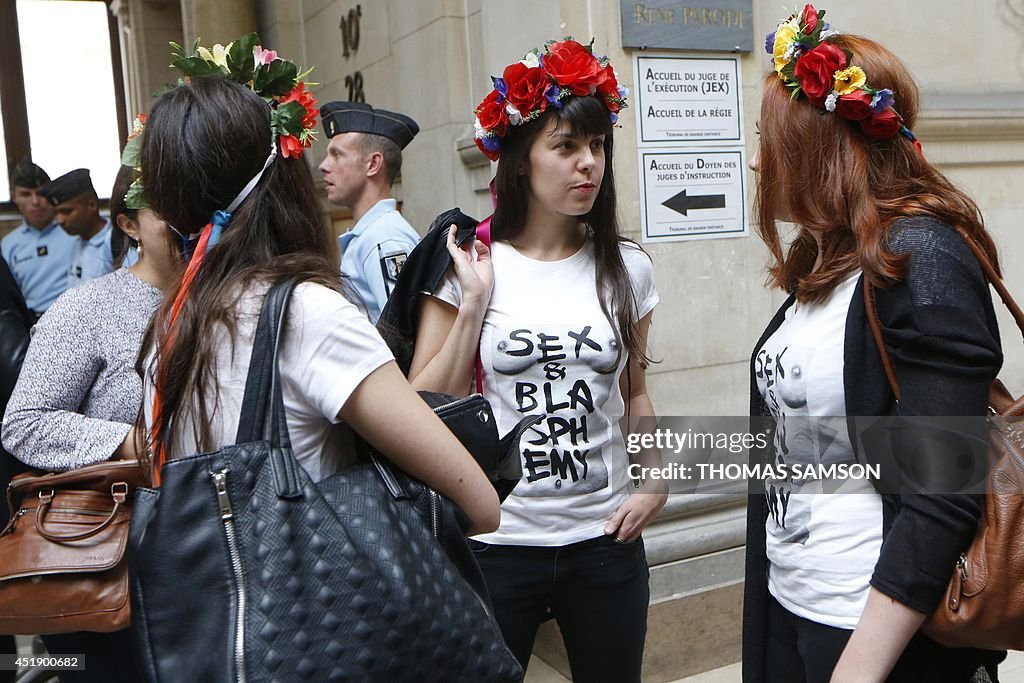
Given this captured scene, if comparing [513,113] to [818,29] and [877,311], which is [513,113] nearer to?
[818,29]

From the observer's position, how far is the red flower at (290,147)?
1.62 metres

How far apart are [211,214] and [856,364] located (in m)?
1.11

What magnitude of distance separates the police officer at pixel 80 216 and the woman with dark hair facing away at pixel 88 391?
14.6 ft

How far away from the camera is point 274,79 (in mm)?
1824

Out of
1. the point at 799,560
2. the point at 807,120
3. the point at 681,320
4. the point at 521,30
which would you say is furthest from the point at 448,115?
the point at 799,560

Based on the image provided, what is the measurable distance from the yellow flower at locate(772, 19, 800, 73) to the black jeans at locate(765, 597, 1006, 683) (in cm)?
108

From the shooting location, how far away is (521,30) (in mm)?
3936

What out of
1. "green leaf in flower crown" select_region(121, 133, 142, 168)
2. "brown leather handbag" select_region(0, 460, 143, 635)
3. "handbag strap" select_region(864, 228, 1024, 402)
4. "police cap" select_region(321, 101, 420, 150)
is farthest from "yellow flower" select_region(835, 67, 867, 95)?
"police cap" select_region(321, 101, 420, 150)

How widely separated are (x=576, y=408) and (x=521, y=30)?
212 centimetres

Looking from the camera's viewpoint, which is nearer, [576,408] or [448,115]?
[576,408]

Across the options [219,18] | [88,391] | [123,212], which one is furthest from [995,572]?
[219,18]

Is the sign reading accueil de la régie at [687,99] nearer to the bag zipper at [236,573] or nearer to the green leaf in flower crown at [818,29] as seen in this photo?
the green leaf in flower crown at [818,29]

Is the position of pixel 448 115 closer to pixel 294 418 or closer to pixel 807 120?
pixel 807 120

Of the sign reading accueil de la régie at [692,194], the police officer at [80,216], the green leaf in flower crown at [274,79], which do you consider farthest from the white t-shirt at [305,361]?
the police officer at [80,216]
